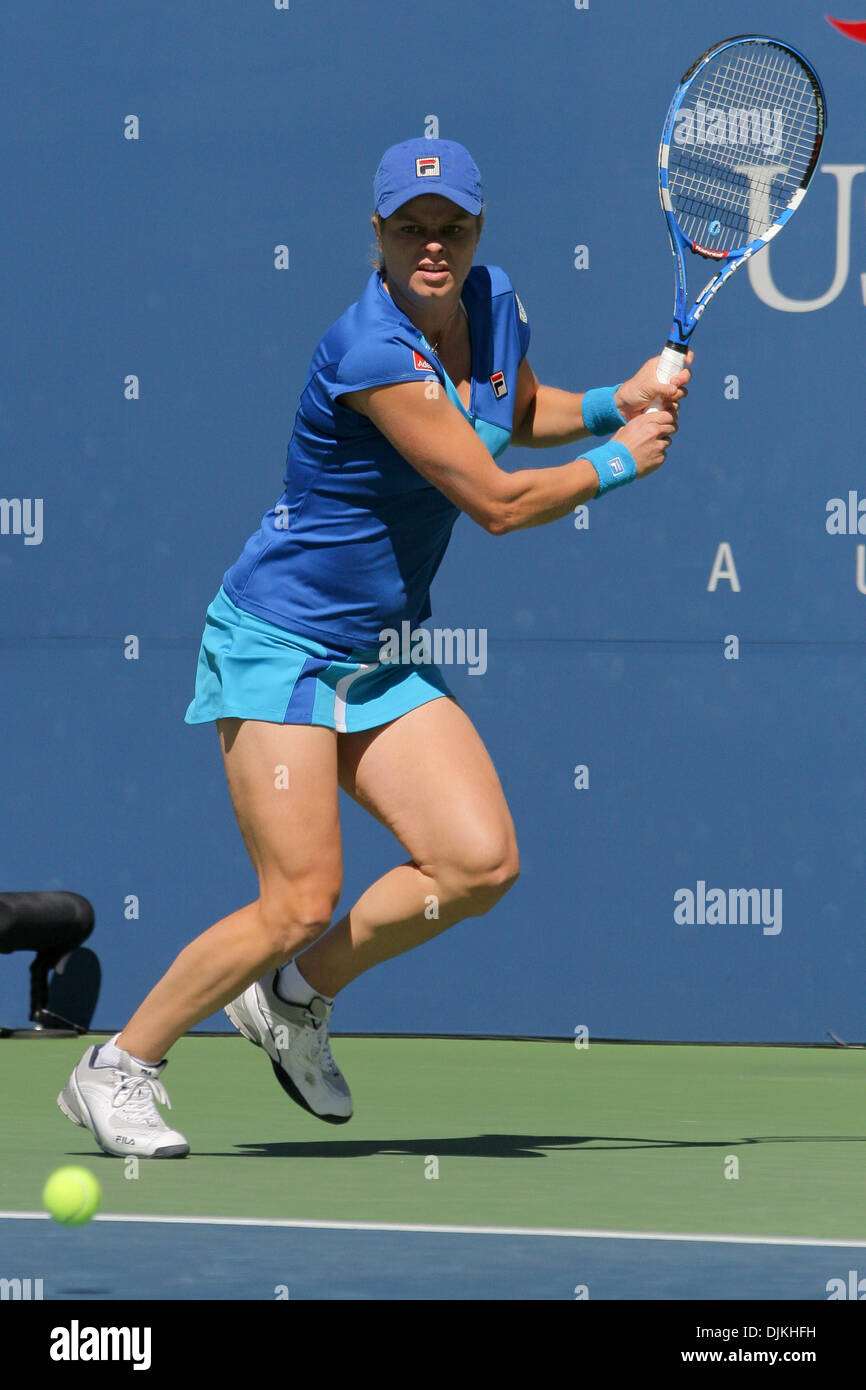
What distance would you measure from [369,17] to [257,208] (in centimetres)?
58

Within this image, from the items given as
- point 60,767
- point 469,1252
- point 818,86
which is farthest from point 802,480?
point 469,1252

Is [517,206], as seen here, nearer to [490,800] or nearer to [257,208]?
[257,208]

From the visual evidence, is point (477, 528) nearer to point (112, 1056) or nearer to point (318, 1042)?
point (318, 1042)

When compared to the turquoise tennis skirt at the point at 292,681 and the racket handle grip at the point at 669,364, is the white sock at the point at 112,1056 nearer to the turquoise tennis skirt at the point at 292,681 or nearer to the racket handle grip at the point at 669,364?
the turquoise tennis skirt at the point at 292,681

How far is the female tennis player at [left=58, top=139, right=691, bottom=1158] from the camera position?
162 inches

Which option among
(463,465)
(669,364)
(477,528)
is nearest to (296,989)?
(463,465)

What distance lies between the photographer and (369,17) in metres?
6.26

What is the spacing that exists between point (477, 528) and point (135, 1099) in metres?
2.44

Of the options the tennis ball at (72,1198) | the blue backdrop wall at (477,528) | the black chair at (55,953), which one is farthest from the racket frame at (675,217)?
the black chair at (55,953)

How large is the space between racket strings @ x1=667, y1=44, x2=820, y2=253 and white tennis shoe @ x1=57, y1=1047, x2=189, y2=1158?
2054 mm

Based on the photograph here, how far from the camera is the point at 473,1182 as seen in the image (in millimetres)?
4086

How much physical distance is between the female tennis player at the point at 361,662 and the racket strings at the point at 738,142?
872mm

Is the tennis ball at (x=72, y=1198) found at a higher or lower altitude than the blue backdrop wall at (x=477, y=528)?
lower
